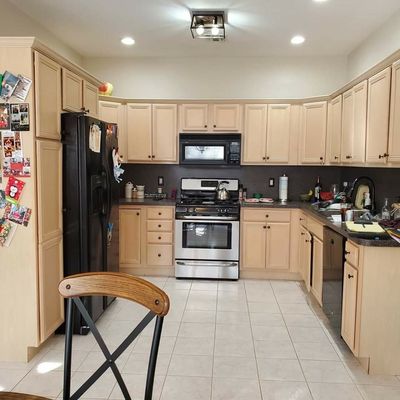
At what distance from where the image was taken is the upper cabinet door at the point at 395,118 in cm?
278

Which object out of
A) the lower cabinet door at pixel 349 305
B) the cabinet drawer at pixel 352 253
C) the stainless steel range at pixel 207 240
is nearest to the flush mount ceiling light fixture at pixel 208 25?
the stainless steel range at pixel 207 240

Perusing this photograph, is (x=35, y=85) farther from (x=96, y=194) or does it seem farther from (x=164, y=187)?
(x=164, y=187)

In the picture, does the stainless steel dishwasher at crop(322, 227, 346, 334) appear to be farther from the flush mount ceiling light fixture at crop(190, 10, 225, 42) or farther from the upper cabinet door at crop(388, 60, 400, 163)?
the flush mount ceiling light fixture at crop(190, 10, 225, 42)

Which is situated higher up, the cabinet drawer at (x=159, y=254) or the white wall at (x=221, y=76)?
the white wall at (x=221, y=76)

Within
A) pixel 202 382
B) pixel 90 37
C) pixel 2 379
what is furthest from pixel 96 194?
pixel 90 37

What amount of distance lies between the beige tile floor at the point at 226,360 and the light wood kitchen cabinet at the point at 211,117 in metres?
2.15

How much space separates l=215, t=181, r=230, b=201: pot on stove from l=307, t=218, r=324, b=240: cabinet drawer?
4.07ft

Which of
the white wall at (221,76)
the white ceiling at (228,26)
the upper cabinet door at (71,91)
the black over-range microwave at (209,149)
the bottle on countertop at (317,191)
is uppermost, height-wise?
the white ceiling at (228,26)

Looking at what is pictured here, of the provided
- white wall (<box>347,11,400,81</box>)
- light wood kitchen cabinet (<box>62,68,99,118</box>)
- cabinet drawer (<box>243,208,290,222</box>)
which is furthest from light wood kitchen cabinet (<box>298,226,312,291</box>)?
light wood kitchen cabinet (<box>62,68,99,118</box>)

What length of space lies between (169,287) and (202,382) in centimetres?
197

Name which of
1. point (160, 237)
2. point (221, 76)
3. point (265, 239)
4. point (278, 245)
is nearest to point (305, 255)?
point (278, 245)

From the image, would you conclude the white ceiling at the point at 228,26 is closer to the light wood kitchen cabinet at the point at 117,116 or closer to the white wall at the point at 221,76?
the white wall at the point at 221,76

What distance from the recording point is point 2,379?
8.17 ft

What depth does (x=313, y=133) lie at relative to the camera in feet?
15.5
